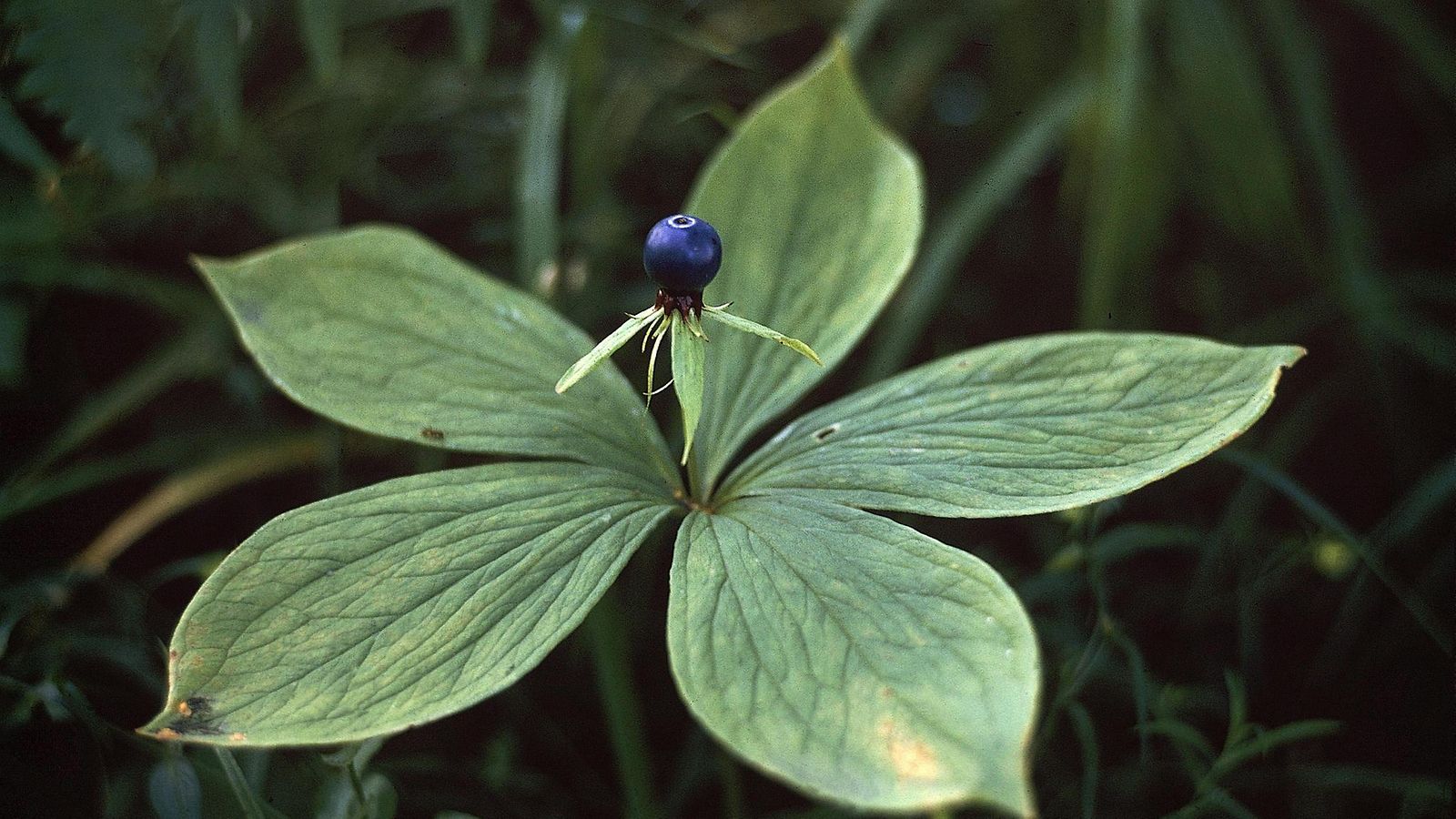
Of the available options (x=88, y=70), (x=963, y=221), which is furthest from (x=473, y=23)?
(x=963, y=221)

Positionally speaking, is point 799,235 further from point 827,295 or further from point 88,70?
point 88,70

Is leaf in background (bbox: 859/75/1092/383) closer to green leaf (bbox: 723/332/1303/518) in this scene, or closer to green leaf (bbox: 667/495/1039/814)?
green leaf (bbox: 723/332/1303/518)

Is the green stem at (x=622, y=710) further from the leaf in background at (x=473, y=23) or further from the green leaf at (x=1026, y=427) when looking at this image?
the leaf in background at (x=473, y=23)

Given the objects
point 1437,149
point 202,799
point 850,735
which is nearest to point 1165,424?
point 850,735

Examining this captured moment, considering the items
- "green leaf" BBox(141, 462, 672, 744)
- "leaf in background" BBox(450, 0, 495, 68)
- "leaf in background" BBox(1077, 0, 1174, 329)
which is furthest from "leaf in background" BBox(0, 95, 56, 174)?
"leaf in background" BBox(1077, 0, 1174, 329)

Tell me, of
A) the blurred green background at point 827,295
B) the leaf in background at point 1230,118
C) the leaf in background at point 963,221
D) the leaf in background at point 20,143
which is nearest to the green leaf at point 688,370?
the blurred green background at point 827,295

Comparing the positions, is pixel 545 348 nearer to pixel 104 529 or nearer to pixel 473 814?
pixel 473 814

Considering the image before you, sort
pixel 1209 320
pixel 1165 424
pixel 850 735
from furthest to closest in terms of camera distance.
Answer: pixel 1209 320 → pixel 1165 424 → pixel 850 735
